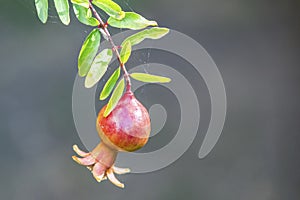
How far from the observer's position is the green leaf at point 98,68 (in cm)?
57

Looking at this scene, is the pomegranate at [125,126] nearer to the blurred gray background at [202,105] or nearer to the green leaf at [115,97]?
the green leaf at [115,97]

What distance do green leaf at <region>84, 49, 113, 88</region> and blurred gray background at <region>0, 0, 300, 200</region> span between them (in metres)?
Result: 1.16

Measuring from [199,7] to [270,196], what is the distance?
87 centimetres

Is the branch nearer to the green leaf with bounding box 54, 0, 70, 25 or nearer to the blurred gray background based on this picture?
the green leaf with bounding box 54, 0, 70, 25

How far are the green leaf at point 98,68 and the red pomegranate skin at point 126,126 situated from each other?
5cm

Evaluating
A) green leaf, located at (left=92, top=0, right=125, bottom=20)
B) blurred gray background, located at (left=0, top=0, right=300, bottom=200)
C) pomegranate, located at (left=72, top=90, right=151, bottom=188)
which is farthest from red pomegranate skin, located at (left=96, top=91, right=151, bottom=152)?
blurred gray background, located at (left=0, top=0, right=300, bottom=200)

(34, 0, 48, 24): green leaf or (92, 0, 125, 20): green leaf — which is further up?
(92, 0, 125, 20): green leaf

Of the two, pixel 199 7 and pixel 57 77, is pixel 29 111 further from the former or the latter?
pixel 199 7

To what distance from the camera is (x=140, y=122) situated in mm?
588

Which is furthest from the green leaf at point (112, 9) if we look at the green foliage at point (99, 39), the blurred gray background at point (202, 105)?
the blurred gray background at point (202, 105)

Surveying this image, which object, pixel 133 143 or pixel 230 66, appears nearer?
pixel 133 143

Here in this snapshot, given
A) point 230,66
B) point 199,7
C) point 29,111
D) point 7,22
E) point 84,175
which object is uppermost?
point 199,7

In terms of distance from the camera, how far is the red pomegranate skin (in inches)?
23.1

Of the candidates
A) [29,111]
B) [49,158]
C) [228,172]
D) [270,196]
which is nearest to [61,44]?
[29,111]
